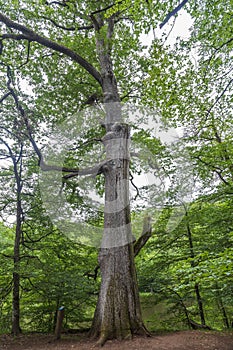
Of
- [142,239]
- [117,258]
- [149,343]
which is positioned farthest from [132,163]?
[149,343]

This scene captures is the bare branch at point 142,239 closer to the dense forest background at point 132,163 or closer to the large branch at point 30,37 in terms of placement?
the dense forest background at point 132,163

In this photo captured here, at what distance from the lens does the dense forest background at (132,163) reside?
16.1 feet

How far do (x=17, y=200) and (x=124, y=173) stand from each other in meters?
2.50

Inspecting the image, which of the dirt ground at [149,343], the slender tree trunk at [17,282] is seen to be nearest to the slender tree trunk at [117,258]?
the dirt ground at [149,343]

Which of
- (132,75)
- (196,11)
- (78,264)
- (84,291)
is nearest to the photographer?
(196,11)

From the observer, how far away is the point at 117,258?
13.5ft

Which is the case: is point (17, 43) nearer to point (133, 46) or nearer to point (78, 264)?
point (133, 46)

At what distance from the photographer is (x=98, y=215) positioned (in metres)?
6.82

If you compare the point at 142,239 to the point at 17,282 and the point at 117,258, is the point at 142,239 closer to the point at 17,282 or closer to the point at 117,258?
the point at 117,258

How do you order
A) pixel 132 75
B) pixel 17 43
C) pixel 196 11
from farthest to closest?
pixel 132 75 < pixel 17 43 < pixel 196 11

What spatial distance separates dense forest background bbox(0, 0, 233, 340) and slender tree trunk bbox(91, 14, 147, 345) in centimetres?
79

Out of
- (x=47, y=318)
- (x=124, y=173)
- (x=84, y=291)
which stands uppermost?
(x=124, y=173)

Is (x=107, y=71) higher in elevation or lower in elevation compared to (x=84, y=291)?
higher

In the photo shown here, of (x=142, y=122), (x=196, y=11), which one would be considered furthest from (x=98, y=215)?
(x=196, y=11)
